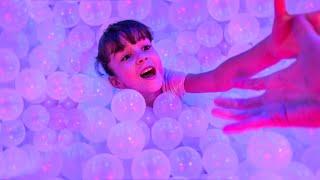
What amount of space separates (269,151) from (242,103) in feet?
0.41

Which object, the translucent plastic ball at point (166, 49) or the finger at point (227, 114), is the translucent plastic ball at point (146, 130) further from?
the translucent plastic ball at point (166, 49)

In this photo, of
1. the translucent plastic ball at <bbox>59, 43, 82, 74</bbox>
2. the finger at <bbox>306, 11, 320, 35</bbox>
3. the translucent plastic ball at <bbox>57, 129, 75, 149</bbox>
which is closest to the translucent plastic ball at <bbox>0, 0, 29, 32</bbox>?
the translucent plastic ball at <bbox>59, 43, 82, 74</bbox>

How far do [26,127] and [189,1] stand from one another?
1.83 ft

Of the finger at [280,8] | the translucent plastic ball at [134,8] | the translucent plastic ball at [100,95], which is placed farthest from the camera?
the translucent plastic ball at [134,8]

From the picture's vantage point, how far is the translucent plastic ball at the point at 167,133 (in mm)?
1097

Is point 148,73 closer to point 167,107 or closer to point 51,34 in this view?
point 167,107

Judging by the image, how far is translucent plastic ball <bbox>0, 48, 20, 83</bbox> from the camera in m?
1.22

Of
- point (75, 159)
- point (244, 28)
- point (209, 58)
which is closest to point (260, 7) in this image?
point (244, 28)

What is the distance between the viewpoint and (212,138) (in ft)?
3.76

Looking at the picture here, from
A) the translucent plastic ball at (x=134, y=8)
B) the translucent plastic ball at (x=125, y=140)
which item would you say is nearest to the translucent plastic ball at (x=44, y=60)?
the translucent plastic ball at (x=134, y=8)

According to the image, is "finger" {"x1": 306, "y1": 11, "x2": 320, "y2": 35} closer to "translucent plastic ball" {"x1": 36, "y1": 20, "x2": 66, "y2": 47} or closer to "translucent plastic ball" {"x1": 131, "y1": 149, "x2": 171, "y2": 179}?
"translucent plastic ball" {"x1": 131, "y1": 149, "x2": 171, "y2": 179}

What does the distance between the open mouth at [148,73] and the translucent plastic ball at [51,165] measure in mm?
327

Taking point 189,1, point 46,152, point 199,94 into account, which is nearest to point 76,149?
point 46,152

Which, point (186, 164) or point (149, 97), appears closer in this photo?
point (186, 164)
